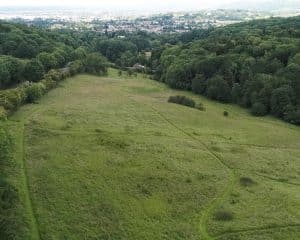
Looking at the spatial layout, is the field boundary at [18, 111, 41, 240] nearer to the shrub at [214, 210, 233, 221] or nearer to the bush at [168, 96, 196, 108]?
the shrub at [214, 210, 233, 221]

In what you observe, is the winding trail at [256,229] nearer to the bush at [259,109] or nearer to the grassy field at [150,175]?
the grassy field at [150,175]

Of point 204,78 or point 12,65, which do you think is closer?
point 12,65

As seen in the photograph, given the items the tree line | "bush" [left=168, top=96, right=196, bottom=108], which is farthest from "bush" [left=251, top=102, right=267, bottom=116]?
"bush" [left=168, top=96, right=196, bottom=108]

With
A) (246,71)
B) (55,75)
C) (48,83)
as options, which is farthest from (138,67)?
(48,83)

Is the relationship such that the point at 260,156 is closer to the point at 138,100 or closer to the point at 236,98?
the point at 138,100

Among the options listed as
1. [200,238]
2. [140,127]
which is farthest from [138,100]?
[200,238]

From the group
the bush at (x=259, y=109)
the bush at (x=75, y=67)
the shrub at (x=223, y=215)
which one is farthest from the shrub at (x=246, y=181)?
the bush at (x=75, y=67)
